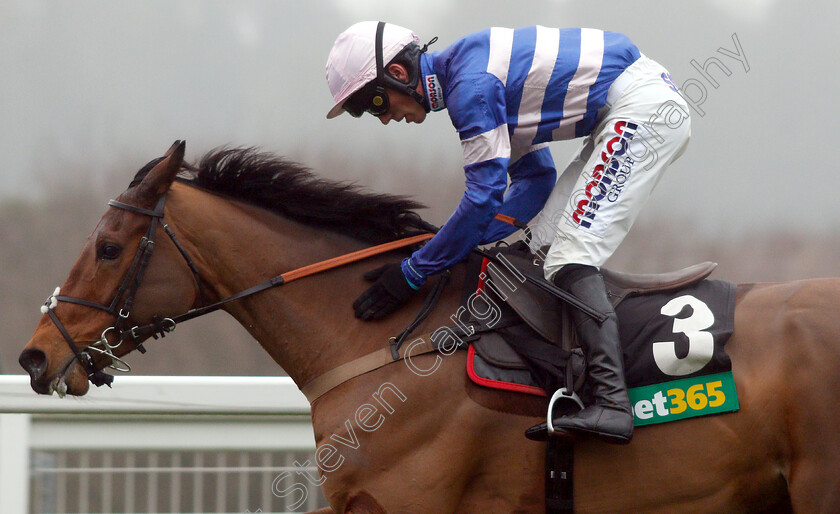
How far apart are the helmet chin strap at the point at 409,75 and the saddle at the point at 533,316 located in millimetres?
547

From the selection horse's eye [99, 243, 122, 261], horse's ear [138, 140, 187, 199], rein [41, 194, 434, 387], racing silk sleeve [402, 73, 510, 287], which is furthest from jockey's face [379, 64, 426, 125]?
horse's eye [99, 243, 122, 261]

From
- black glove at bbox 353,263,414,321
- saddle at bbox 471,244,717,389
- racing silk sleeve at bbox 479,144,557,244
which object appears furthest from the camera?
racing silk sleeve at bbox 479,144,557,244

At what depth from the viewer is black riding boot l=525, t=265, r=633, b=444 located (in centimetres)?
210

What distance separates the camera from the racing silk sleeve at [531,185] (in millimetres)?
2734

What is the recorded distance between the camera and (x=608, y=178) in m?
2.37

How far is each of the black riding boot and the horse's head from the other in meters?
1.15

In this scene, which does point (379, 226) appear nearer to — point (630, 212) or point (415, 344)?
point (415, 344)

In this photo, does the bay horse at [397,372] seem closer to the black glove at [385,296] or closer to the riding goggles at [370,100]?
the black glove at [385,296]

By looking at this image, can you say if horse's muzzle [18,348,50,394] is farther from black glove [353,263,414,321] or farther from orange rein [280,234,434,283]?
black glove [353,263,414,321]

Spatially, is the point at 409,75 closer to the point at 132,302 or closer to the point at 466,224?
the point at 466,224

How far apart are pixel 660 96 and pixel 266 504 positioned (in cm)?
223

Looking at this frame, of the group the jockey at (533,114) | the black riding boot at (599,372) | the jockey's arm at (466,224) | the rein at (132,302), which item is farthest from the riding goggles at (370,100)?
the black riding boot at (599,372)

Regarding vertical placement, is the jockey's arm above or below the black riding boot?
above

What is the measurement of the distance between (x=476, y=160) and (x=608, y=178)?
401 mm
